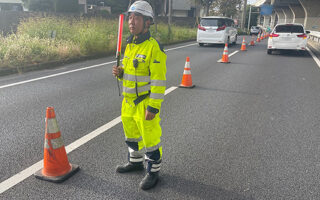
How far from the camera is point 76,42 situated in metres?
12.9

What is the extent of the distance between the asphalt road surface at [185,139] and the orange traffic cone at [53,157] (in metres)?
0.08

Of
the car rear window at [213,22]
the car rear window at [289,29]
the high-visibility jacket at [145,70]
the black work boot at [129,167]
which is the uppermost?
the car rear window at [213,22]

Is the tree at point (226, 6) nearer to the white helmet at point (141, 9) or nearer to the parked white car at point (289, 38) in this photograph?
the parked white car at point (289, 38)

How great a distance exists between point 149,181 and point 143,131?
548mm

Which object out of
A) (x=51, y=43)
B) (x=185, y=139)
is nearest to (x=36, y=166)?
(x=185, y=139)

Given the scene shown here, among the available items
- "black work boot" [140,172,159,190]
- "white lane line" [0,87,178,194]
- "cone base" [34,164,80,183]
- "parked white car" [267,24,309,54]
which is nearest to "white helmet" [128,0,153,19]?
"black work boot" [140,172,159,190]

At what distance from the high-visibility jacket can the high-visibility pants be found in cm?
13

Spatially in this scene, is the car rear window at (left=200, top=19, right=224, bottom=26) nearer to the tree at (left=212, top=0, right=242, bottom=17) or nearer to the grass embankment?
the grass embankment

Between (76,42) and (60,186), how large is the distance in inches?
427

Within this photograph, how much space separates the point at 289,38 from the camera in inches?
575

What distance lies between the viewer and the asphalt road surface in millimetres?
2971

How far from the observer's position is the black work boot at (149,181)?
9.68 feet

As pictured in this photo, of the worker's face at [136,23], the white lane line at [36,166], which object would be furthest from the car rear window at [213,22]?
the worker's face at [136,23]

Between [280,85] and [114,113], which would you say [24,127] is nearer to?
[114,113]
